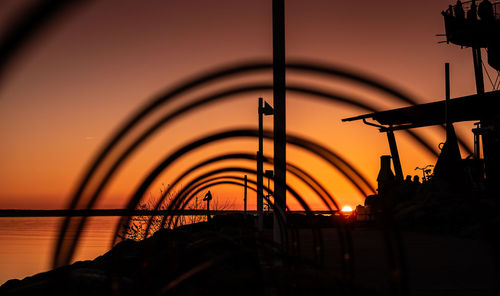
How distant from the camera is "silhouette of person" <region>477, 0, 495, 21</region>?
28.2 metres

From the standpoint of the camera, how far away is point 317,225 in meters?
5.90

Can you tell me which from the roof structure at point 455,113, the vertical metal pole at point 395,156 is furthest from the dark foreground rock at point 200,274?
the vertical metal pole at point 395,156

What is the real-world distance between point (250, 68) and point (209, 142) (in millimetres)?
1741

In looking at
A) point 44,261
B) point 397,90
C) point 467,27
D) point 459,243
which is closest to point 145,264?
point 397,90

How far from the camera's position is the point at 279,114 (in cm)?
946

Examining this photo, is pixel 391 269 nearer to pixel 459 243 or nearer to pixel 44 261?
pixel 459 243

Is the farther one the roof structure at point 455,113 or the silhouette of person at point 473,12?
the silhouette of person at point 473,12

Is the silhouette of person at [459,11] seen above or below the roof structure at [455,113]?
above

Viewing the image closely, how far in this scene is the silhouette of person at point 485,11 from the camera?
28.2 m

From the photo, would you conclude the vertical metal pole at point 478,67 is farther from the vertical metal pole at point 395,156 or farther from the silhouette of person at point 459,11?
the vertical metal pole at point 395,156

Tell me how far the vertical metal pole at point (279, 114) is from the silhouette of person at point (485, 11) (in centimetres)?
2248

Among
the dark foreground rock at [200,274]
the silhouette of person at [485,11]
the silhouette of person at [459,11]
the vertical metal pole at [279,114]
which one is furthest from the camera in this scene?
the silhouette of person at [459,11]

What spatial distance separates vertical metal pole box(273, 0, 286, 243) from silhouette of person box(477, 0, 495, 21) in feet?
73.8

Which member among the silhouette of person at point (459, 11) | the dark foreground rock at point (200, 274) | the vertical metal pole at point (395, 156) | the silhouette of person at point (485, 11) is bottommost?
the dark foreground rock at point (200, 274)
